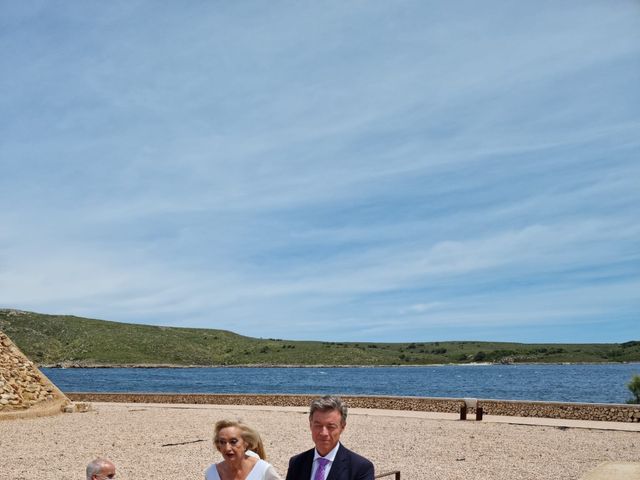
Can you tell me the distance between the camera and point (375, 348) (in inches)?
6609

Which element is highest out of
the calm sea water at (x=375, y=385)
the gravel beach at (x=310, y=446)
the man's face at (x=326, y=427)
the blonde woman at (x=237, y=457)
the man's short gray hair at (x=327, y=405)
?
the man's short gray hair at (x=327, y=405)

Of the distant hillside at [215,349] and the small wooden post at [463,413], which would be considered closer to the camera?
the small wooden post at [463,413]

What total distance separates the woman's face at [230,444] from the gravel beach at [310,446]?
23.0 feet

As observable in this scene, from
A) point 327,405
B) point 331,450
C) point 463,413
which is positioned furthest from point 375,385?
point 327,405

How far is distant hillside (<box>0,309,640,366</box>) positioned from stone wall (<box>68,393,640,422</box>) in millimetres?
84433

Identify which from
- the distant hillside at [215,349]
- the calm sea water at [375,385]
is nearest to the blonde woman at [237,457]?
the calm sea water at [375,385]

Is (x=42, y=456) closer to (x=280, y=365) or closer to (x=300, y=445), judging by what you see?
(x=300, y=445)

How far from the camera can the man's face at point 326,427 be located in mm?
4207

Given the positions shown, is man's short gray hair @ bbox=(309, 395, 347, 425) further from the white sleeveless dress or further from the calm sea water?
the calm sea water

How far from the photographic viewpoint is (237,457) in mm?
4617

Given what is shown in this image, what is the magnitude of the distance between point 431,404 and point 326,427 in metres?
20.3

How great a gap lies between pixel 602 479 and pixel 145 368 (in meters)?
118

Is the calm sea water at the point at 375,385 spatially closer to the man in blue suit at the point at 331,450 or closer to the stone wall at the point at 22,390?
the stone wall at the point at 22,390

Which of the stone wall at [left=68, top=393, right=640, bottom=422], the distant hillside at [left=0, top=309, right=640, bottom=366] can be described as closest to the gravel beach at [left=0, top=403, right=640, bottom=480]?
the stone wall at [left=68, top=393, right=640, bottom=422]
